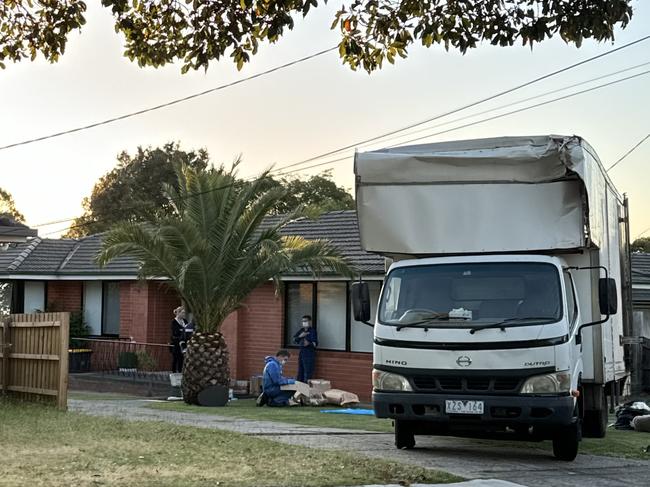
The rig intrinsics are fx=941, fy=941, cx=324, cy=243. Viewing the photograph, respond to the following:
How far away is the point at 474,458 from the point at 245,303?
555 inches

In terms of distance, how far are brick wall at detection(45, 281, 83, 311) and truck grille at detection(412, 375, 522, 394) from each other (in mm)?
20357

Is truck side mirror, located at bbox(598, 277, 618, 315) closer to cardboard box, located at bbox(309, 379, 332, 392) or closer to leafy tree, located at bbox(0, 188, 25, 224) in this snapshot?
cardboard box, located at bbox(309, 379, 332, 392)

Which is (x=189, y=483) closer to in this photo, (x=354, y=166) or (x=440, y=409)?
(x=440, y=409)

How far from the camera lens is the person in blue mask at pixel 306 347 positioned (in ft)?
70.9

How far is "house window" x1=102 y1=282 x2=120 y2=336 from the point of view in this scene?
27547mm

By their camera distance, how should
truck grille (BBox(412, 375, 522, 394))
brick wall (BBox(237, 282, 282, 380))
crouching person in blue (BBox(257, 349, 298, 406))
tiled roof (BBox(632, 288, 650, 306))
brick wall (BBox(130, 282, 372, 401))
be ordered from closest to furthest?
truck grille (BBox(412, 375, 522, 394)), crouching person in blue (BBox(257, 349, 298, 406)), brick wall (BBox(130, 282, 372, 401)), brick wall (BBox(237, 282, 282, 380)), tiled roof (BBox(632, 288, 650, 306))

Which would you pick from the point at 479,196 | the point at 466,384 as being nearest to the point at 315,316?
the point at 479,196

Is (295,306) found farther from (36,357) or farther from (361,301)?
(361,301)

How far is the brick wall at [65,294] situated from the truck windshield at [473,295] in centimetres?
1988

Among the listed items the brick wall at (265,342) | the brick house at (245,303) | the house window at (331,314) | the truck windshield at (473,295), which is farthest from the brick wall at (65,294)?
the truck windshield at (473,295)

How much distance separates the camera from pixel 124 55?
10.6 metres

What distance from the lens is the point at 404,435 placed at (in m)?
10.7

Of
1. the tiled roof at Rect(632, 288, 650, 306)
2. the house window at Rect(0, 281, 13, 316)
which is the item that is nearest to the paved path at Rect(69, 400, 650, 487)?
the tiled roof at Rect(632, 288, 650, 306)

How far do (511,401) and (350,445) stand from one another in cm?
236
